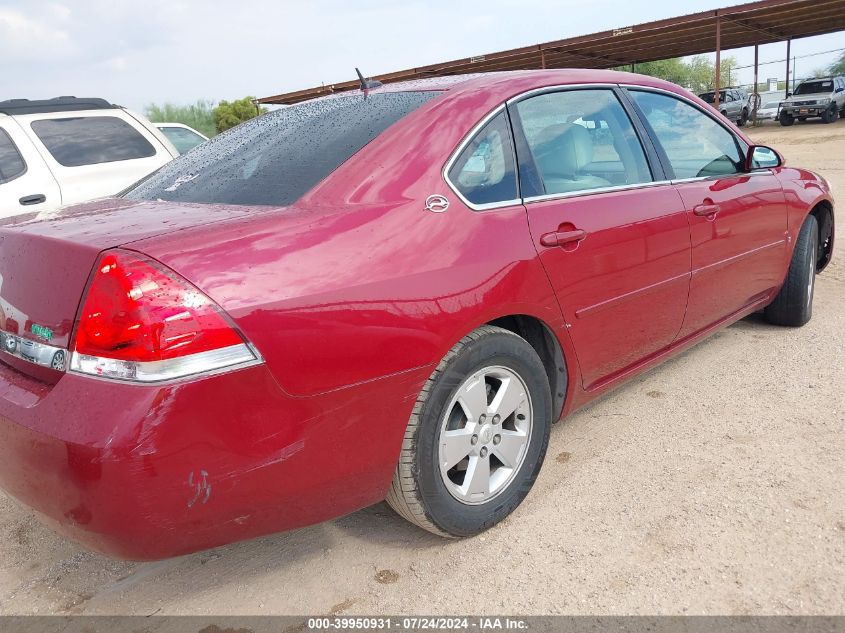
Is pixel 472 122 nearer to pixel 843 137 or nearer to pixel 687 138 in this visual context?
pixel 687 138

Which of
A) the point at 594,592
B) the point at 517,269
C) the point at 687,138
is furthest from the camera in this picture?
the point at 687,138

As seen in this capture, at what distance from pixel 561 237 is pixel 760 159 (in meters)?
1.93

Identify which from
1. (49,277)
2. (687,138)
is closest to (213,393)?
(49,277)

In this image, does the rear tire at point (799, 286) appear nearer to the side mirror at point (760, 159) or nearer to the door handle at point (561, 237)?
the side mirror at point (760, 159)

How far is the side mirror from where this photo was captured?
144 inches

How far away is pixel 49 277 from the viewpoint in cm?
179

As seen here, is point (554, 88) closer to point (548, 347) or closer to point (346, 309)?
point (548, 347)

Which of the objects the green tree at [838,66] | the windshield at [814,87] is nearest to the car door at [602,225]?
the windshield at [814,87]

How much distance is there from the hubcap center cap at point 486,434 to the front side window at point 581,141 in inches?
34.9

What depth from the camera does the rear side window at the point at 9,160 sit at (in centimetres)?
562

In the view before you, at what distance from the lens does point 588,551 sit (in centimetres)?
224

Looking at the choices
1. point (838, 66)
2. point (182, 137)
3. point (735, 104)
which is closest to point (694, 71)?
point (838, 66)

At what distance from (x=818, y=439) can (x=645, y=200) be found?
1.22 m

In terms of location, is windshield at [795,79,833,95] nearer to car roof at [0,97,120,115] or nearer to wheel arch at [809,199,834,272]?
wheel arch at [809,199,834,272]
